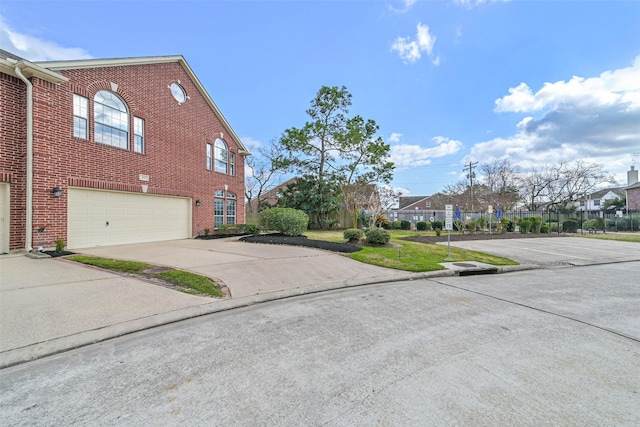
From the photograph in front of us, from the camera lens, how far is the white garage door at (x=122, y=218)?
920 cm

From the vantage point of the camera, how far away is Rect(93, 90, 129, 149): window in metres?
9.92

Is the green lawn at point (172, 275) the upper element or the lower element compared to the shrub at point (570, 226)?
lower

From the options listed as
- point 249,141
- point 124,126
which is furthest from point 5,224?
point 249,141

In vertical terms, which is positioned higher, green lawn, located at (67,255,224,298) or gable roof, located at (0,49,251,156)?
gable roof, located at (0,49,251,156)

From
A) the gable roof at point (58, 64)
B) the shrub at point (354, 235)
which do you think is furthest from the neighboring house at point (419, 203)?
the gable roof at point (58, 64)

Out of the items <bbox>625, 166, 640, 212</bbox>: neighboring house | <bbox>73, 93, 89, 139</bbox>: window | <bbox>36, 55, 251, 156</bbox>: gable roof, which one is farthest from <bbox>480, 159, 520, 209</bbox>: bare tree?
<bbox>73, 93, 89, 139</bbox>: window

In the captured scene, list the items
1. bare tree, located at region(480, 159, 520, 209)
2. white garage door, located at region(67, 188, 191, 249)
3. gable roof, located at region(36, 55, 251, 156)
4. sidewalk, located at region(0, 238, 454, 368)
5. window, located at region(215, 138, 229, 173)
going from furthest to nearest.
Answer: bare tree, located at region(480, 159, 520, 209) < window, located at region(215, 138, 229, 173) < white garage door, located at region(67, 188, 191, 249) < gable roof, located at region(36, 55, 251, 156) < sidewalk, located at region(0, 238, 454, 368)

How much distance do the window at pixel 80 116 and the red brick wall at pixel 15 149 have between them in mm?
1239

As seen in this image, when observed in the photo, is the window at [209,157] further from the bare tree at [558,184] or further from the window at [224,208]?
the bare tree at [558,184]

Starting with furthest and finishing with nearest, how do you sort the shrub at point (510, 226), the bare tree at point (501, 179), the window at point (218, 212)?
1. the bare tree at point (501, 179)
2. the shrub at point (510, 226)
3. the window at point (218, 212)

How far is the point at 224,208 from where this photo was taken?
16.3 metres

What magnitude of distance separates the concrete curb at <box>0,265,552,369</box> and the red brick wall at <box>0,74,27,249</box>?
23.9 ft

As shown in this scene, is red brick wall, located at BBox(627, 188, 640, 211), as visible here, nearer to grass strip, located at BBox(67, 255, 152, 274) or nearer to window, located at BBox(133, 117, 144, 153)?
grass strip, located at BBox(67, 255, 152, 274)

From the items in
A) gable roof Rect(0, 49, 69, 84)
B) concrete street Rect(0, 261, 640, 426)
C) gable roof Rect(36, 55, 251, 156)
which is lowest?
concrete street Rect(0, 261, 640, 426)
